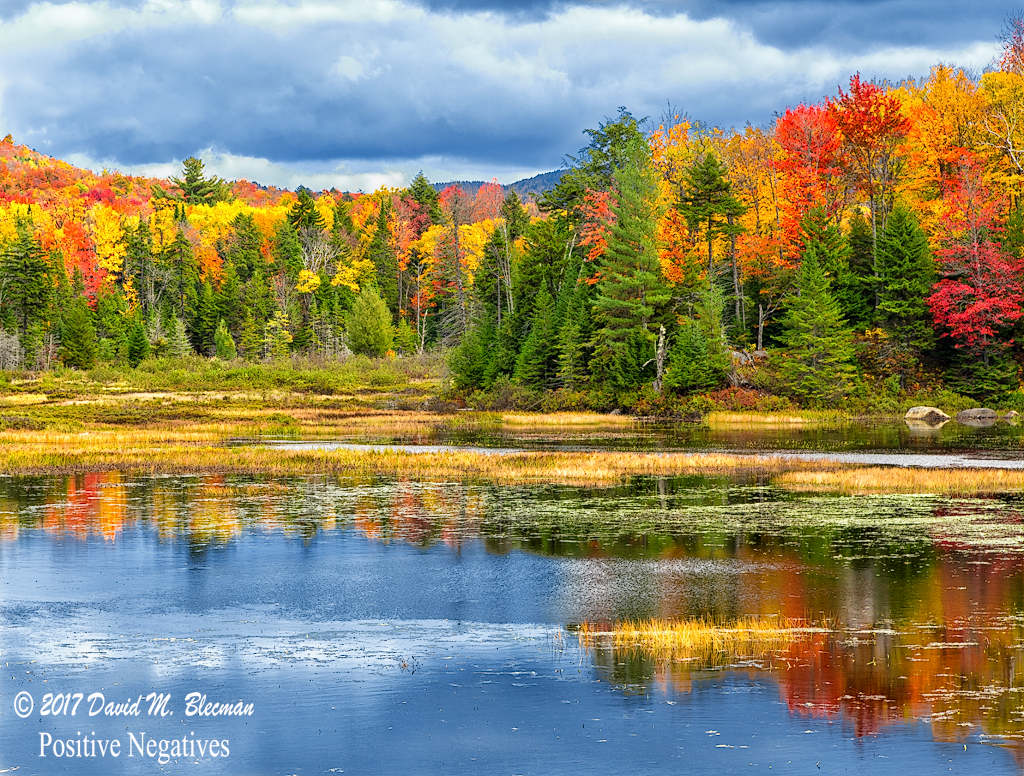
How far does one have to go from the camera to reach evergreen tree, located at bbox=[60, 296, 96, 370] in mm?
96750

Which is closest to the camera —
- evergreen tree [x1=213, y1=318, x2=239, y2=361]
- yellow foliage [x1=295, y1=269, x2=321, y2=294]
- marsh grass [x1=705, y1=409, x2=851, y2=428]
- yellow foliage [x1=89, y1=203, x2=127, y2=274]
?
marsh grass [x1=705, y1=409, x2=851, y2=428]

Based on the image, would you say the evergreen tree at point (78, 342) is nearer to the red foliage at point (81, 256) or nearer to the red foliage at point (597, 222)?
the red foliage at point (81, 256)

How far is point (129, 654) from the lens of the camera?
14.0m

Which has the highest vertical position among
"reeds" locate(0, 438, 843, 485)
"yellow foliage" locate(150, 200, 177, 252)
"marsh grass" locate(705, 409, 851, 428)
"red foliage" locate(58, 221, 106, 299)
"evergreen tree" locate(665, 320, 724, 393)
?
"yellow foliage" locate(150, 200, 177, 252)

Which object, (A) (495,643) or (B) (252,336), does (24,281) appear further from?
(A) (495,643)

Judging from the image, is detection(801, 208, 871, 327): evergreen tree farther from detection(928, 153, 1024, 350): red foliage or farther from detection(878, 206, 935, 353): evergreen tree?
detection(928, 153, 1024, 350): red foliage

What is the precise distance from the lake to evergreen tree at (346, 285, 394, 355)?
252ft

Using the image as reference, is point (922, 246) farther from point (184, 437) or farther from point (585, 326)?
point (184, 437)

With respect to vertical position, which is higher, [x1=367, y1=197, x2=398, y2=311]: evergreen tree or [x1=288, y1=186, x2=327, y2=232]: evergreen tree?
[x1=288, y1=186, x2=327, y2=232]: evergreen tree

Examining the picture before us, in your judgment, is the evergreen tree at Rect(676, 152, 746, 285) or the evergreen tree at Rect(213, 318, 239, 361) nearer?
the evergreen tree at Rect(676, 152, 746, 285)

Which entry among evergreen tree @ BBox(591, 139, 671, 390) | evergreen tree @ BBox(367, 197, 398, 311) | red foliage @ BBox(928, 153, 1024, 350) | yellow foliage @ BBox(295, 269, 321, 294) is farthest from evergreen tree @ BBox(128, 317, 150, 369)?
red foliage @ BBox(928, 153, 1024, 350)

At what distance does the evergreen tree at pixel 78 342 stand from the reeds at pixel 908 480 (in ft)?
265

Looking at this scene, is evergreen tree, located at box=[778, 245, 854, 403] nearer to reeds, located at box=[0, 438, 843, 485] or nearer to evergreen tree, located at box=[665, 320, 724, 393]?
evergreen tree, located at box=[665, 320, 724, 393]

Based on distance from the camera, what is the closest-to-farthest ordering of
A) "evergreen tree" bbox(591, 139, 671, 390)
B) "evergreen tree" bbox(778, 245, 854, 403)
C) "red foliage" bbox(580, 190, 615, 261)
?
"evergreen tree" bbox(778, 245, 854, 403) < "evergreen tree" bbox(591, 139, 671, 390) < "red foliage" bbox(580, 190, 615, 261)
